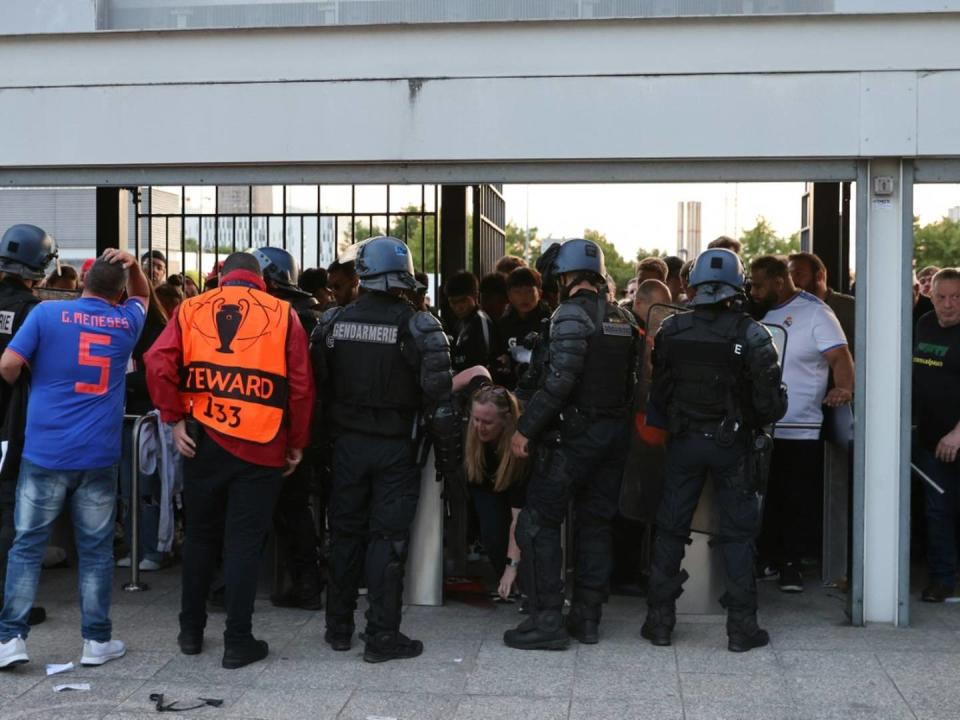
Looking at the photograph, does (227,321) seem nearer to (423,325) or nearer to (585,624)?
(423,325)

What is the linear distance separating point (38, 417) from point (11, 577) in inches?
28.5

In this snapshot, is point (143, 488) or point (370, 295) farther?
point (143, 488)

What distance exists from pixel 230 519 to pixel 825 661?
9.08 ft

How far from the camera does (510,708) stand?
4953 millimetres

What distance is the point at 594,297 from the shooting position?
19.0 feet

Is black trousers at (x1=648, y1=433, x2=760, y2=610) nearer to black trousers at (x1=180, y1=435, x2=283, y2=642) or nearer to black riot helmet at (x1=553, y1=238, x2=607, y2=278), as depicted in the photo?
black riot helmet at (x1=553, y1=238, x2=607, y2=278)

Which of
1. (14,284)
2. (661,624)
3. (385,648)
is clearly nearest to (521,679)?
(385,648)

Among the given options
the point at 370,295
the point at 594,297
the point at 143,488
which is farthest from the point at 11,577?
the point at 594,297

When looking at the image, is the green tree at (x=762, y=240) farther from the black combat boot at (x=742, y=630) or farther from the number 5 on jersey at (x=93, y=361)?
the number 5 on jersey at (x=93, y=361)

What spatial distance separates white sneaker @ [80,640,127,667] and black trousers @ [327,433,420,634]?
102 centimetres

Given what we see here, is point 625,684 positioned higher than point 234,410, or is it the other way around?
point 234,410

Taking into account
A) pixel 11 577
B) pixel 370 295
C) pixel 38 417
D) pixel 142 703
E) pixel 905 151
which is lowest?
pixel 142 703

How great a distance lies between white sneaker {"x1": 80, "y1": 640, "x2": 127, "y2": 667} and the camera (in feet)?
18.1

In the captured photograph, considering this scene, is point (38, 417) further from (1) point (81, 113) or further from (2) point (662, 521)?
(2) point (662, 521)
